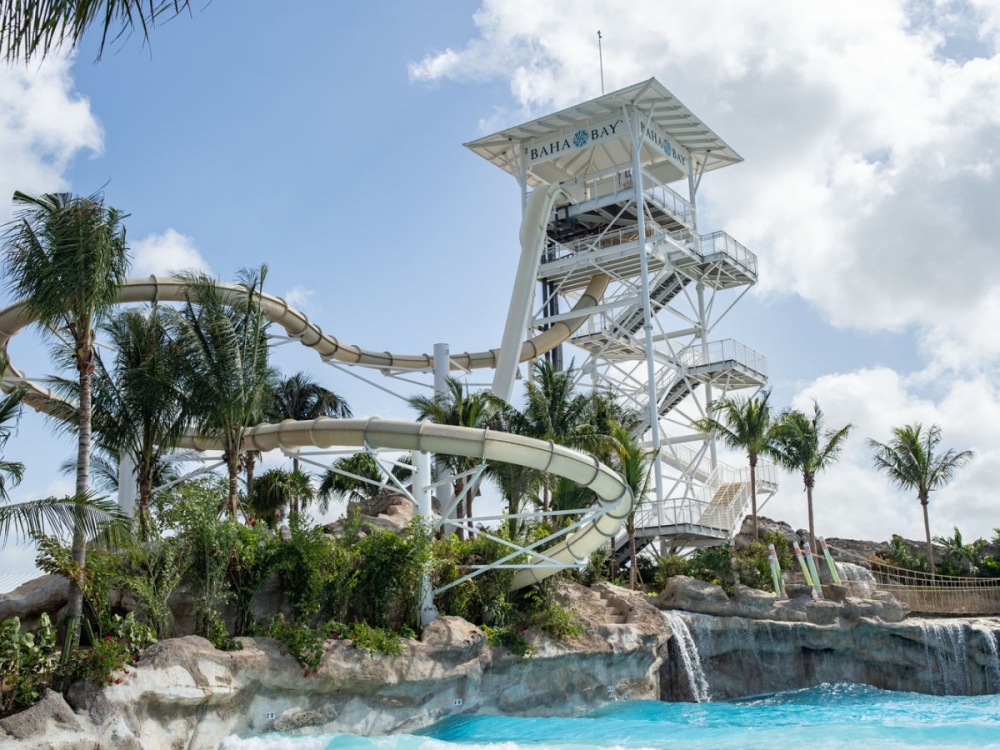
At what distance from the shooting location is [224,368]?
18688mm

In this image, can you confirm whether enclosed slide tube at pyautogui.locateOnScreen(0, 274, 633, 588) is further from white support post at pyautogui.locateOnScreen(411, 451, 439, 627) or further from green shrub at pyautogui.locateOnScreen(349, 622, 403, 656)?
green shrub at pyautogui.locateOnScreen(349, 622, 403, 656)

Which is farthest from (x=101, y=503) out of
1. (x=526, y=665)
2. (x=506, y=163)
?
(x=506, y=163)

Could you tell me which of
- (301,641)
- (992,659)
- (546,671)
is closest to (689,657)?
(546,671)

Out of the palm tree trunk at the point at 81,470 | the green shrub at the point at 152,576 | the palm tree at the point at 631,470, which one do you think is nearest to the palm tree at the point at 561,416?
the palm tree at the point at 631,470

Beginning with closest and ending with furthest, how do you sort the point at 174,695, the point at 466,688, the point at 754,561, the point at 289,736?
the point at 174,695, the point at 289,736, the point at 466,688, the point at 754,561

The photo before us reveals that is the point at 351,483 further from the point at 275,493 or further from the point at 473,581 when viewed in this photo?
the point at 473,581

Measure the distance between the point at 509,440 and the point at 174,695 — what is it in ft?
24.6

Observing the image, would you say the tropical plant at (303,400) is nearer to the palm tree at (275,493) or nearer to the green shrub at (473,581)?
the palm tree at (275,493)

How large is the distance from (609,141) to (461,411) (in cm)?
1493

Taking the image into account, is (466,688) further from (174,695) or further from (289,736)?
(174,695)

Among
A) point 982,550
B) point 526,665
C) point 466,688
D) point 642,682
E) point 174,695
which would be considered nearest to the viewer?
point 174,695

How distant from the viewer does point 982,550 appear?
36281 mm

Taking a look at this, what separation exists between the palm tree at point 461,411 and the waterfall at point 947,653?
12.0 metres

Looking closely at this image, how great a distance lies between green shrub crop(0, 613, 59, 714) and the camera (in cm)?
1278
